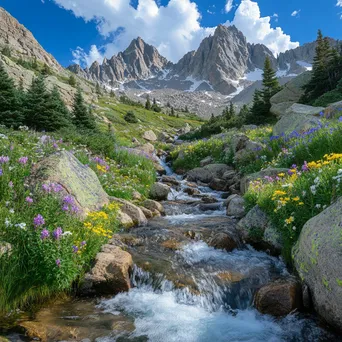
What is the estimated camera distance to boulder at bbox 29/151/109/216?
609cm

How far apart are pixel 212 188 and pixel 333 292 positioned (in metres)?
10.7

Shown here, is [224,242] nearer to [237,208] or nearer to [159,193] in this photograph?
[237,208]

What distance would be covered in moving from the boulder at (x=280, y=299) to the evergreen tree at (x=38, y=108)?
19788 millimetres

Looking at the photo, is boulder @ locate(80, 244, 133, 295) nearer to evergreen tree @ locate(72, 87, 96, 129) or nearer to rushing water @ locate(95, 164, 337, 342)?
rushing water @ locate(95, 164, 337, 342)

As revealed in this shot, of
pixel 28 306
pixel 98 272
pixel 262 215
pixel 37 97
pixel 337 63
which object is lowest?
pixel 28 306

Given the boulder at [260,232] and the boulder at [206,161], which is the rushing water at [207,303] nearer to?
the boulder at [260,232]

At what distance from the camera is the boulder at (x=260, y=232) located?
20.1ft

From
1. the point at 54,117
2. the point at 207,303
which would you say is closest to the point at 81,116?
the point at 54,117

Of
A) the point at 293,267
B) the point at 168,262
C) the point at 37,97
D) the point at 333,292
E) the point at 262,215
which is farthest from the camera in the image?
the point at 37,97

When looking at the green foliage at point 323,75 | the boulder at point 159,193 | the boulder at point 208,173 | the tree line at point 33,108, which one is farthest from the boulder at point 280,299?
the green foliage at point 323,75

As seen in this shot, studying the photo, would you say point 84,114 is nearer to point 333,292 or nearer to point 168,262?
point 168,262

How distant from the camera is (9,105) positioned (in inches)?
823

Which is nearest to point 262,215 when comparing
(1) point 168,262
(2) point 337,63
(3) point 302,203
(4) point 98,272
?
(3) point 302,203

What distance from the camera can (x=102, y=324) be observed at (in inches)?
163
